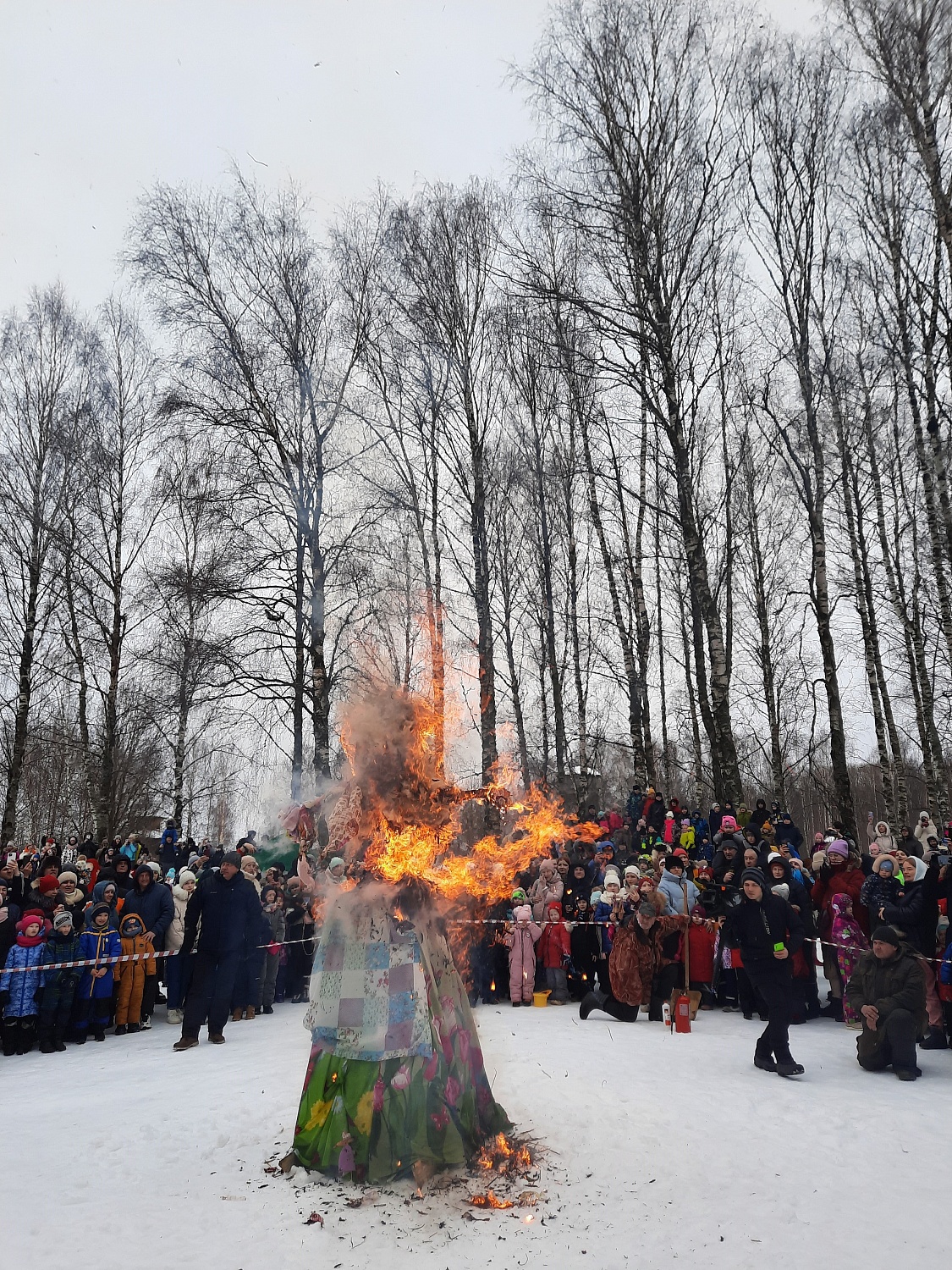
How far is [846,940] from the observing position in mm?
9930

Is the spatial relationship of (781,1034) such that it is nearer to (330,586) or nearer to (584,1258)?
(584,1258)

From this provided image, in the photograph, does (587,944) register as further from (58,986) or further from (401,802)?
(401,802)

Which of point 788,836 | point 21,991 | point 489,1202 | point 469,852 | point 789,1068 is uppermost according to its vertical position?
point 788,836

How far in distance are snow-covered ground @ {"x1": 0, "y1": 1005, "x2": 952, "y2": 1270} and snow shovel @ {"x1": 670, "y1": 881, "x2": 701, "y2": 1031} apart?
1.15 metres

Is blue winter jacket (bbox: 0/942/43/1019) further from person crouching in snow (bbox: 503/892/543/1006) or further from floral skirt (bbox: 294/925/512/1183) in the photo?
person crouching in snow (bbox: 503/892/543/1006)

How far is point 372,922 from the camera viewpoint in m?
5.40

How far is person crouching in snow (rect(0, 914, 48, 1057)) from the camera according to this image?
9.03m

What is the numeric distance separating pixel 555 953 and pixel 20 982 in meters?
6.55

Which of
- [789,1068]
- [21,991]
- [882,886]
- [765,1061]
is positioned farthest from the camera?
[882,886]

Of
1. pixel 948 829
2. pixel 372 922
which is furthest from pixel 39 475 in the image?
pixel 948 829

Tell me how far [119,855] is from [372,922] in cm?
819

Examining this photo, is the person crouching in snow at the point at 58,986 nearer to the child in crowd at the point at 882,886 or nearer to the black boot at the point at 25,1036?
the black boot at the point at 25,1036

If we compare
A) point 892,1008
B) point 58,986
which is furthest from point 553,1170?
point 58,986

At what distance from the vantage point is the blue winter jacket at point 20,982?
9031mm
